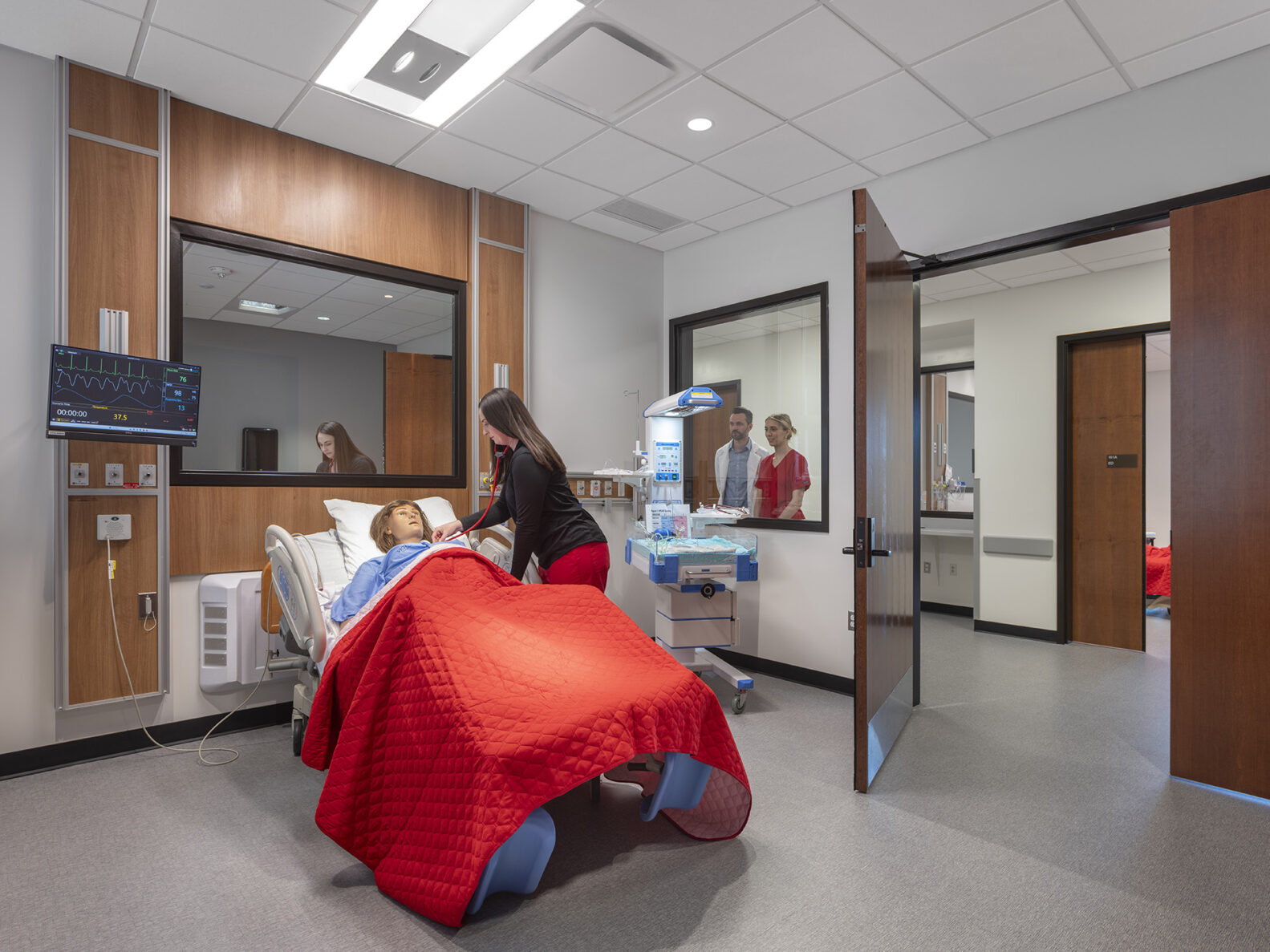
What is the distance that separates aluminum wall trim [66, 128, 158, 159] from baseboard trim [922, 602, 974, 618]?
19.8 ft

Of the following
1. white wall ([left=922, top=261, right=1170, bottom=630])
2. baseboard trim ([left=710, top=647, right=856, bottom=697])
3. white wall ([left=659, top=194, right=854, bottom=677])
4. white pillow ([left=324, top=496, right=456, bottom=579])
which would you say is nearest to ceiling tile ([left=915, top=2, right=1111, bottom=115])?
white wall ([left=659, top=194, right=854, bottom=677])

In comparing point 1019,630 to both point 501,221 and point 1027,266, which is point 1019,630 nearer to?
point 1027,266

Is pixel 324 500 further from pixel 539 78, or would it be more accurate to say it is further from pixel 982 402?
pixel 982 402

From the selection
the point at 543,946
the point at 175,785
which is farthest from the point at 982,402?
the point at 175,785

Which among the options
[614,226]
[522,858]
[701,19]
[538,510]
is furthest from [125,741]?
[614,226]

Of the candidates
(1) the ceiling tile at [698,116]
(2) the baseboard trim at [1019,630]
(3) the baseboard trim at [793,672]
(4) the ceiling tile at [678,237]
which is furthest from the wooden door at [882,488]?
(2) the baseboard trim at [1019,630]

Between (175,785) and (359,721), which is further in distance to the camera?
(175,785)

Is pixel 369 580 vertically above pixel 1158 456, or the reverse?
pixel 1158 456

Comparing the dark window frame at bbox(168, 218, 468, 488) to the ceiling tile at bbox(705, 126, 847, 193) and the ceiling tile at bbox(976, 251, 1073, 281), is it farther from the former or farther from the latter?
the ceiling tile at bbox(976, 251, 1073, 281)

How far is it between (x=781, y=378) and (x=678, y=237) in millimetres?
1151

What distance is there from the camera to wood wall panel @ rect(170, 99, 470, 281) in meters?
3.02

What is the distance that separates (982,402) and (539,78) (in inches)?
162

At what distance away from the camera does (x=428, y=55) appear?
107 inches

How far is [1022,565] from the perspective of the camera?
5.13m
